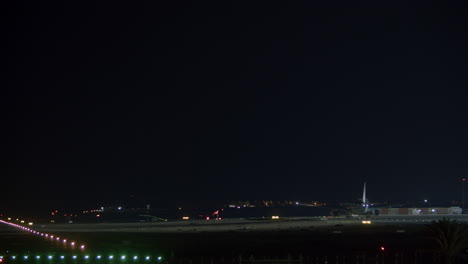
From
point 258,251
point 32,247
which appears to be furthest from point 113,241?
point 258,251

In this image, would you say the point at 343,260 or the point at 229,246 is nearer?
the point at 343,260

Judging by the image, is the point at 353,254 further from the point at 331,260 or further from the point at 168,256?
the point at 168,256

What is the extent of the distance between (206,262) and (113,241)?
895 inches

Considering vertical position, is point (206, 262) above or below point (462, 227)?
below

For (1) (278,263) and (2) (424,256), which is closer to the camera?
(1) (278,263)

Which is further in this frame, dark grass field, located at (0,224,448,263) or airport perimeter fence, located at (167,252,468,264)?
dark grass field, located at (0,224,448,263)

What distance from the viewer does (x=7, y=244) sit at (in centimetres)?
5719

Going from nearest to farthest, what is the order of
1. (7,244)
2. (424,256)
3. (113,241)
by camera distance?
(424,256), (7,244), (113,241)

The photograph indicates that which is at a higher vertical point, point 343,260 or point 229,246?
point 343,260

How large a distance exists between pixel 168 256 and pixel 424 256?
1771cm

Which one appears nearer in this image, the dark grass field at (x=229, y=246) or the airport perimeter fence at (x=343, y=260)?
the airport perimeter fence at (x=343, y=260)

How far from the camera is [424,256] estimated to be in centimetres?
4397

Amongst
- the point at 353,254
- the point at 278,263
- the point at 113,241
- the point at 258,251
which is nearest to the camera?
the point at 278,263

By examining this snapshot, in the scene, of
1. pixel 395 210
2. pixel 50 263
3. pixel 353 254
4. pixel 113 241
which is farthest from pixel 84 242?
pixel 395 210
